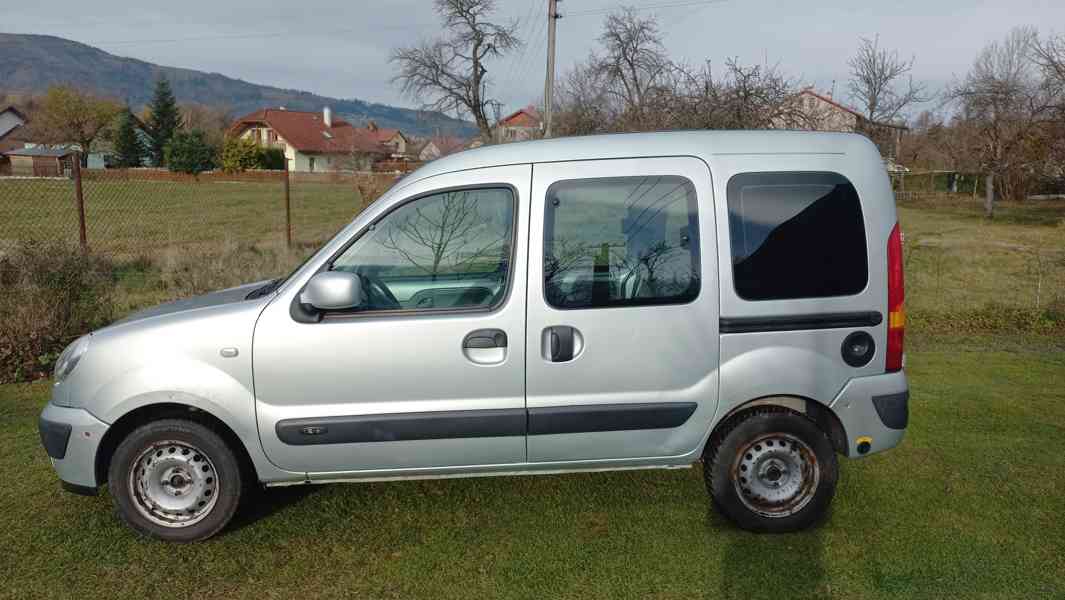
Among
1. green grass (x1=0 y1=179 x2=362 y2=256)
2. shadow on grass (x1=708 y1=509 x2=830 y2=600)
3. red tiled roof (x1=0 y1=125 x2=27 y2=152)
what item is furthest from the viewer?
red tiled roof (x1=0 y1=125 x2=27 y2=152)

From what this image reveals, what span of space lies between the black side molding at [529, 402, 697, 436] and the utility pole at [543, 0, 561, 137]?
1293 centimetres

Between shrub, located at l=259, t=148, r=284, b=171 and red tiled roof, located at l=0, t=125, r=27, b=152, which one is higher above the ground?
red tiled roof, located at l=0, t=125, r=27, b=152

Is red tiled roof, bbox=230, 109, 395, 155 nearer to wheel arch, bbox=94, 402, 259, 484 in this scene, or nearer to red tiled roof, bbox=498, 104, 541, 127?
red tiled roof, bbox=498, 104, 541, 127

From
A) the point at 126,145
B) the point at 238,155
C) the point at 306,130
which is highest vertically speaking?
the point at 306,130

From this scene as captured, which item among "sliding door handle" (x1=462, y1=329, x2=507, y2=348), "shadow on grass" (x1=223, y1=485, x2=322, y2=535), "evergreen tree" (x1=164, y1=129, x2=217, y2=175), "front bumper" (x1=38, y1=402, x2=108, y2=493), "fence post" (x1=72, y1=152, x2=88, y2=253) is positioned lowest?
"shadow on grass" (x1=223, y1=485, x2=322, y2=535)

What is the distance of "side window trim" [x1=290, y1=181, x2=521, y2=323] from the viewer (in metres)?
3.84

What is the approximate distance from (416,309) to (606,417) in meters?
1.08

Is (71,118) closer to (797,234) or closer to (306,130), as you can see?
(306,130)

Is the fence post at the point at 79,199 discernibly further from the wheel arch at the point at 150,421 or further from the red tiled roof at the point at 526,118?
the red tiled roof at the point at 526,118

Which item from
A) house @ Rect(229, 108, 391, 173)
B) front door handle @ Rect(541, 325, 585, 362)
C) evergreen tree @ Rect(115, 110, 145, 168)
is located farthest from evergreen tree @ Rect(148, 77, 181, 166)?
front door handle @ Rect(541, 325, 585, 362)

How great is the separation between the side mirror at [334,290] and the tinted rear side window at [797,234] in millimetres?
1857

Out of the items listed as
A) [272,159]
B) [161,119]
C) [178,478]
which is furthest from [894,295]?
[161,119]

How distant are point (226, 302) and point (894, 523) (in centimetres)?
370

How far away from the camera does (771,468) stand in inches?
163
